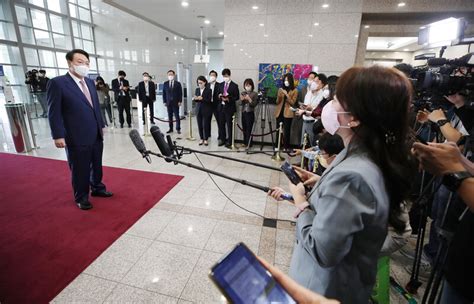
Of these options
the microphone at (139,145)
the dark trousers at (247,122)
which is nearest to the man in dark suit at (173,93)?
the dark trousers at (247,122)

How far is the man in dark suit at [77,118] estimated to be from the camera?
8.03 feet

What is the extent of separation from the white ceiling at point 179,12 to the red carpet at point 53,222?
18.4ft

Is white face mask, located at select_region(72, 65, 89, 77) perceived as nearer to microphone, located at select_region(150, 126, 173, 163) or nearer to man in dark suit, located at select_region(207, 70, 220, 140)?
microphone, located at select_region(150, 126, 173, 163)

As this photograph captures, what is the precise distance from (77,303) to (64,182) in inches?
93.1

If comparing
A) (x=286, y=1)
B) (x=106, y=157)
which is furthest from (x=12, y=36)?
(x=286, y=1)

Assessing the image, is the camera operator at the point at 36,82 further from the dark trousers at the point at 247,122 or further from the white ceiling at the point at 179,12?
the dark trousers at the point at 247,122

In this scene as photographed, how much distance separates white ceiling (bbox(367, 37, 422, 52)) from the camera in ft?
31.2

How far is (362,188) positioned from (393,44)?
1317cm

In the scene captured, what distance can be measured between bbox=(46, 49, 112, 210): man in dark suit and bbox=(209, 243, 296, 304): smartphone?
2.68 m

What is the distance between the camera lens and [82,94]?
2625 millimetres

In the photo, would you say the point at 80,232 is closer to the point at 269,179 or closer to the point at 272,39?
the point at 269,179

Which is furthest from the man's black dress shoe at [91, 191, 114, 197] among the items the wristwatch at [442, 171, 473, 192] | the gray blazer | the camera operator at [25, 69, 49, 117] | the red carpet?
the camera operator at [25, 69, 49, 117]

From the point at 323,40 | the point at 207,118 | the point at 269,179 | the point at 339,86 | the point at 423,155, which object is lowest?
the point at 269,179

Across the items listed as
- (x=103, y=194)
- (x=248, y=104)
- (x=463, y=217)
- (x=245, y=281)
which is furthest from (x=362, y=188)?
(x=248, y=104)
